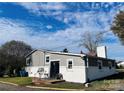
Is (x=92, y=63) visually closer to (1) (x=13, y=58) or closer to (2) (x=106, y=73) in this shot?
(2) (x=106, y=73)

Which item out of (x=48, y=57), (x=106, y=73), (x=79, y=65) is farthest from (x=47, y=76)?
(x=106, y=73)

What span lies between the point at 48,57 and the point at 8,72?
13.4 meters

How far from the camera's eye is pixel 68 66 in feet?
99.6

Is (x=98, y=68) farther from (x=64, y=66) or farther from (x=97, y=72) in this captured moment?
(x=64, y=66)

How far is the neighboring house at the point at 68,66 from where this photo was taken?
29016 mm

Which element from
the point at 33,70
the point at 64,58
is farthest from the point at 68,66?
the point at 33,70

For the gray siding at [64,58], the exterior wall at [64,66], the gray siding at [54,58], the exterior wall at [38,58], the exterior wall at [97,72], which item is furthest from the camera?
the exterior wall at [38,58]

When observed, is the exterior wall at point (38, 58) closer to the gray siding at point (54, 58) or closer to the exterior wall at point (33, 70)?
the gray siding at point (54, 58)

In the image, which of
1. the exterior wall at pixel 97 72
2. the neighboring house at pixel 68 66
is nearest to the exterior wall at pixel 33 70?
the neighboring house at pixel 68 66

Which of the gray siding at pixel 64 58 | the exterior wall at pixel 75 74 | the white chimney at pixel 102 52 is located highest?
the white chimney at pixel 102 52

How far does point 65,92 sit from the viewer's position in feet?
65.8

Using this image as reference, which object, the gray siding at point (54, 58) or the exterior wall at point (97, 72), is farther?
the exterior wall at point (97, 72)

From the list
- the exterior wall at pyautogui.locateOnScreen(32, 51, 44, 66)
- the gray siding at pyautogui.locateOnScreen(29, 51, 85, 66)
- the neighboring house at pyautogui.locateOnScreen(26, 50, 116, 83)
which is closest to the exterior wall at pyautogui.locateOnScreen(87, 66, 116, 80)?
the neighboring house at pyautogui.locateOnScreen(26, 50, 116, 83)

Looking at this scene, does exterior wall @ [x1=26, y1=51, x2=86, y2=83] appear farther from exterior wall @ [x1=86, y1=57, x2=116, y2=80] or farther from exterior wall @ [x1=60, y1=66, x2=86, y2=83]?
exterior wall @ [x1=86, y1=57, x2=116, y2=80]
